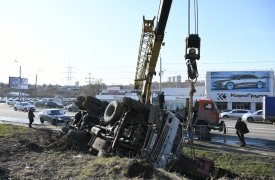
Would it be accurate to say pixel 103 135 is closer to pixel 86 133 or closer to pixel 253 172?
pixel 86 133

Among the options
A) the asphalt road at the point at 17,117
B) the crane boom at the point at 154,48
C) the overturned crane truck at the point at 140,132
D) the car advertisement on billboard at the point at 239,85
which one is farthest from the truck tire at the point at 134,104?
the car advertisement on billboard at the point at 239,85

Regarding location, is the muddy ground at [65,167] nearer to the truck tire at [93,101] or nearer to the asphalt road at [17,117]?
the truck tire at [93,101]

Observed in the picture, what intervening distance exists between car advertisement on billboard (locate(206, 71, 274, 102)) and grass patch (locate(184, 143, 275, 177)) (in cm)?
4703

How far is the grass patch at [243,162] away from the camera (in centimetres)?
1492

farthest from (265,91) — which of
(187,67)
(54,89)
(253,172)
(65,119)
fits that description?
(54,89)

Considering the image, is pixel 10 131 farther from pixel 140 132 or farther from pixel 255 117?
pixel 255 117

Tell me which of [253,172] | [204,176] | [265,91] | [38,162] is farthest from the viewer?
[265,91]

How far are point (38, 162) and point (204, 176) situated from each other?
469cm

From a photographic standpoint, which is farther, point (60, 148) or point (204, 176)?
point (60, 148)

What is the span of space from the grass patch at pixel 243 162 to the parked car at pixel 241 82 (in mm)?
47623

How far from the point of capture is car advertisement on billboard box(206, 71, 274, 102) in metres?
63.8

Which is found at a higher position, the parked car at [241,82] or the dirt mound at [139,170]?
the parked car at [241,82]

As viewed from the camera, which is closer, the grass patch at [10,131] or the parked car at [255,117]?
the grass patch at [10,131]

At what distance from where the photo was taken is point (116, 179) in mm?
8562
